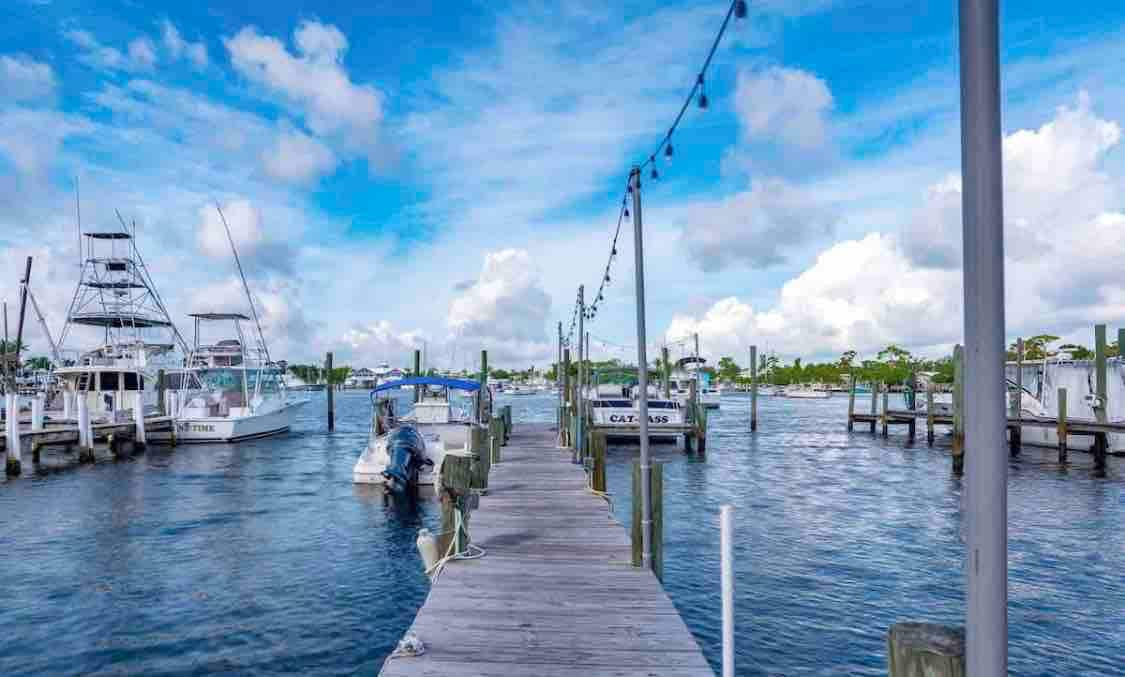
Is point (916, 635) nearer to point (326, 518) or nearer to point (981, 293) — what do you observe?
point (981, 293)

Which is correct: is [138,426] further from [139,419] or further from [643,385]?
[643,385]

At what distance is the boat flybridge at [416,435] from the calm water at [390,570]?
0.93m

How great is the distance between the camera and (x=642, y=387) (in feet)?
27.3

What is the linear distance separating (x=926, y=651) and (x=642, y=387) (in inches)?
219

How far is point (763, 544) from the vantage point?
50.9 ft

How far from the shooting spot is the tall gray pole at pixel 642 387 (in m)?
8.23

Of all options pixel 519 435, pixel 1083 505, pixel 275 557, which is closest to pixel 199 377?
pixel 519 435

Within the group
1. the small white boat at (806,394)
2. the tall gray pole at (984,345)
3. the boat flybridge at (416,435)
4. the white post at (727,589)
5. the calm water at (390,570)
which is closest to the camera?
the tall gray pole at (984,345)

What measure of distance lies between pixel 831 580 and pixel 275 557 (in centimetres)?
1074

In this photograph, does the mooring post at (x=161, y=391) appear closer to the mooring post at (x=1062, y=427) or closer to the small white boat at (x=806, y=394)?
the mooring post at (x=1062, y=427)

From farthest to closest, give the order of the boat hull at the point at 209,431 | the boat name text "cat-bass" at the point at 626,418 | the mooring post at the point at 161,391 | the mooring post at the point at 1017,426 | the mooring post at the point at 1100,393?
the mooring post at the point at 161,391 < the boat hull at the point at 209,431 < the boat name text "cat-bass" at the point at 626,418 < the mooring post at the point at 1017,426 < the mooring post at the point at 1100,393

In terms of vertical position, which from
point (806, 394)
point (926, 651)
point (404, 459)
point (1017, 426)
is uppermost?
point (926, 651)

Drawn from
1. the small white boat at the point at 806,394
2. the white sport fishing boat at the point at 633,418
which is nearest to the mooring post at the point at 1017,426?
the white sport fishing boat at the point at 633,418

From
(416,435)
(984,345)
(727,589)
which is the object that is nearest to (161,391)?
(416,435)
